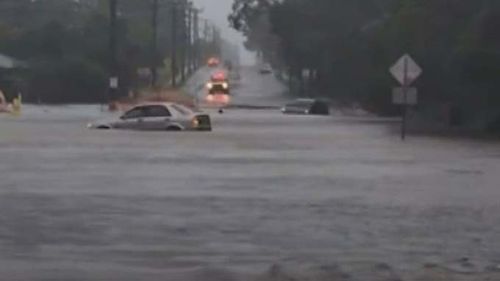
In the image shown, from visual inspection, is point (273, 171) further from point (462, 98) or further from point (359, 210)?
point (462, 98)

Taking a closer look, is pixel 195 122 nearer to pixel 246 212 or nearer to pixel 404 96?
pixel 404 96

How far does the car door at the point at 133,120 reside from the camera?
55.3m

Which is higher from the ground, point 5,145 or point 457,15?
point 457,15

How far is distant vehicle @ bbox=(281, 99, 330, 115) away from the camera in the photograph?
8625 cm

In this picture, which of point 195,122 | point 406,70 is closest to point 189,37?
point 195,122

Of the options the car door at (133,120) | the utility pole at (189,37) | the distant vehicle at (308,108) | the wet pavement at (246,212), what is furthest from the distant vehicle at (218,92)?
the wet pavement at (246,212)

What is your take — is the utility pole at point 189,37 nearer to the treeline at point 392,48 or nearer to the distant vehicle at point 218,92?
the distant vehicle at point 218,92

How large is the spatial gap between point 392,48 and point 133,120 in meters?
21.0

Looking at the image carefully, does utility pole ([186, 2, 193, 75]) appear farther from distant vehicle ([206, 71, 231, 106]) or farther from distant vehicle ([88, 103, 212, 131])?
distant vehicle ([88, 103, 212, 131])

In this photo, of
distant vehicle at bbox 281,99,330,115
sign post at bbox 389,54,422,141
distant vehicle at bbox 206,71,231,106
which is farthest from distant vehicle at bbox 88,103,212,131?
distant vehicle at bbox 206,71,231,106

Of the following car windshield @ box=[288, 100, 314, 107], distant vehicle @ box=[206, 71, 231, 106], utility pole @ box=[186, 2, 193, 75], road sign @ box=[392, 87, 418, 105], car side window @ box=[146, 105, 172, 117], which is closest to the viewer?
road sign @ box=[392, 87, 418, 105]

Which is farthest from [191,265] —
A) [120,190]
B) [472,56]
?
[472,56]

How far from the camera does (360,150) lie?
42.3m

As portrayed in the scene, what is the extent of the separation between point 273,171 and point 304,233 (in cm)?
1254
